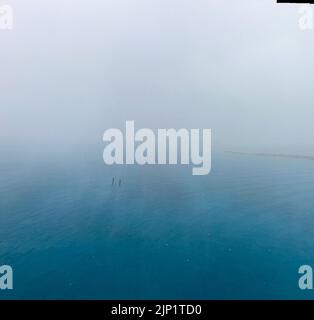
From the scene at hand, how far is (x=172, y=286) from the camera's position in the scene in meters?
1.71

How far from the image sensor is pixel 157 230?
5.55 feet

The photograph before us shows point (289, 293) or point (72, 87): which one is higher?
point (72, 87)

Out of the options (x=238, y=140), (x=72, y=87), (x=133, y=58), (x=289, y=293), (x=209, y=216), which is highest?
(x=133, y=58)

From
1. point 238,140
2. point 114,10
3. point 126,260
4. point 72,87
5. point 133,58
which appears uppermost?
point 114,10

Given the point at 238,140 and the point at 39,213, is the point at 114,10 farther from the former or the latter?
the point at 39,213

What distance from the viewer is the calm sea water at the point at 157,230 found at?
5.53ft

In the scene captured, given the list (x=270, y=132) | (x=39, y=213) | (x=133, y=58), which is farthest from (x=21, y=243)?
(x=270, y=132)

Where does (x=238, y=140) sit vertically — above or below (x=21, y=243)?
above

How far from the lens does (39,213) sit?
5.49ft

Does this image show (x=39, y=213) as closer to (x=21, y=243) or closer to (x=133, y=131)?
(x=21, y=243)

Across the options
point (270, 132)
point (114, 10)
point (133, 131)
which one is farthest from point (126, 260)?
point (114, 10)

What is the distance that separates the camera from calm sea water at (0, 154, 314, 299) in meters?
1.68

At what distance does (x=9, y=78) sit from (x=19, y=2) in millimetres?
375

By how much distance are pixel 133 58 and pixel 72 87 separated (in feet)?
1.12
